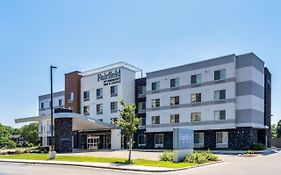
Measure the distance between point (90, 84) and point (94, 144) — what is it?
11.8 m

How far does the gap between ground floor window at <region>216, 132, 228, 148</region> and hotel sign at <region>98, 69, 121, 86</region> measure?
2014 centimetres

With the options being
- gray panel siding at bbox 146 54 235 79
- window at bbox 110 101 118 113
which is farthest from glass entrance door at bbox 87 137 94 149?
gray panel siding at bbox 146 54 235 79

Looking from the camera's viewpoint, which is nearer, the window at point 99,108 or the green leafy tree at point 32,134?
the window at point 99,108

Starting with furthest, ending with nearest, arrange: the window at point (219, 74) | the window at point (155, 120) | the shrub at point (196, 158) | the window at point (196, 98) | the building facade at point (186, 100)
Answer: the window at point (155, 120) < the window at point (196, 98) < the window at point (219, 74) < the building facade at point (186, 100) < the shrub at point (196, 158)

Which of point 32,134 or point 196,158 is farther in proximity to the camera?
point 32,134

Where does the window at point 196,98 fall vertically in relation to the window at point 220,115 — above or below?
above

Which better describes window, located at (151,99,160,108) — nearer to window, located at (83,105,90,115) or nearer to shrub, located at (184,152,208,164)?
window, located at (83,105,90,115)

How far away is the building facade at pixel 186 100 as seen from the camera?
41500mm

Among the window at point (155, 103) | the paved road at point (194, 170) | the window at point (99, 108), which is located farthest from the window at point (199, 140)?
the paved road at point (194, 170)

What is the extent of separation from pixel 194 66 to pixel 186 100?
5.19 metres

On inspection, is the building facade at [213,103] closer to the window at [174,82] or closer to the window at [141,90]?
the window at [174,82]

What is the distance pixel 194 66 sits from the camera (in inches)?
1822

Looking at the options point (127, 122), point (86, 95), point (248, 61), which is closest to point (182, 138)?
point (127, 122)

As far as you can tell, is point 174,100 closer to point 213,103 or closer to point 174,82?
point 174,82
